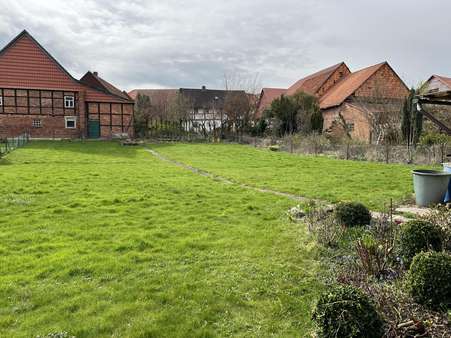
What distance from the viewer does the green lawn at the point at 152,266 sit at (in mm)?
3318

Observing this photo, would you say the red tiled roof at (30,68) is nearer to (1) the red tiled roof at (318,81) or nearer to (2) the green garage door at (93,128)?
(2) the green garage door at (93,128)

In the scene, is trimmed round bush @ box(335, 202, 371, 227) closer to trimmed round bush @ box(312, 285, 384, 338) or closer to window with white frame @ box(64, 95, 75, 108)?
trimmed round bush @ box(312, 285, 384, 338)

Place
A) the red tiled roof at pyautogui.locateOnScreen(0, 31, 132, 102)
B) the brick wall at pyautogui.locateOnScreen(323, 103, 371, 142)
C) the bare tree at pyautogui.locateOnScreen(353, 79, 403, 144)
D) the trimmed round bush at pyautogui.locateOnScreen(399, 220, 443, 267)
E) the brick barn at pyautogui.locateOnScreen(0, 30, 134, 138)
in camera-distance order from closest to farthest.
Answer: the trimmed round bush at pyautogui.locateOnScreen(399, 220, 443, 267) < the bare tree at pyautogui.locateOnScreen(353, 79, 403, 144) < the brick wall at pyautogui.locateOnScreen(323, 103, 371, 142) < the red tiled roof at pyautogui.locateOnScreen(0, 31, 132, 102) < the brick barn at pyautogui.locateOnScreen(0, 30, 134, 138)

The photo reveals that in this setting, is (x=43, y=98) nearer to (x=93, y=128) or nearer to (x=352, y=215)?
(x=93, y=128)

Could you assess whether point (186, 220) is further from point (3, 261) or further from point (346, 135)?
point (346, 135)

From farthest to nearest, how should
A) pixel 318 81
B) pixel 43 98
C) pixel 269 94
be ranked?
pixel 269 94 < pixel 318 81 < pixel 43 98

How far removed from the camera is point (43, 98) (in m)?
33.0

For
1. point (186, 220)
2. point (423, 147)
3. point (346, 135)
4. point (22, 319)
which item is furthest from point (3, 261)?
point (346, 135)

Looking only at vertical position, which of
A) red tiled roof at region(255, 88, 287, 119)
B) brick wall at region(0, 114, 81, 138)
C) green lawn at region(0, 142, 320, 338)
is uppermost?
red tiled roof at region(255, 88, 287, 119)

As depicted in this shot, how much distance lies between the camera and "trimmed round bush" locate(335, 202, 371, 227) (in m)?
5.64

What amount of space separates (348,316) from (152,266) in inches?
105

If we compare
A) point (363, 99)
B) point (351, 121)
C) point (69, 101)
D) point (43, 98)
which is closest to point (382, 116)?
point (363, 99)

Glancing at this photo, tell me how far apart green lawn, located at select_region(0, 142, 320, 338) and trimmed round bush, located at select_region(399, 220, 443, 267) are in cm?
106

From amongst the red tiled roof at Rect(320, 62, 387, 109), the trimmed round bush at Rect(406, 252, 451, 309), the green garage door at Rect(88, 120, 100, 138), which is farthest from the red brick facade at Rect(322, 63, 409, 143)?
the trimmed round bush at Rect(406, 252, 451, 309)
